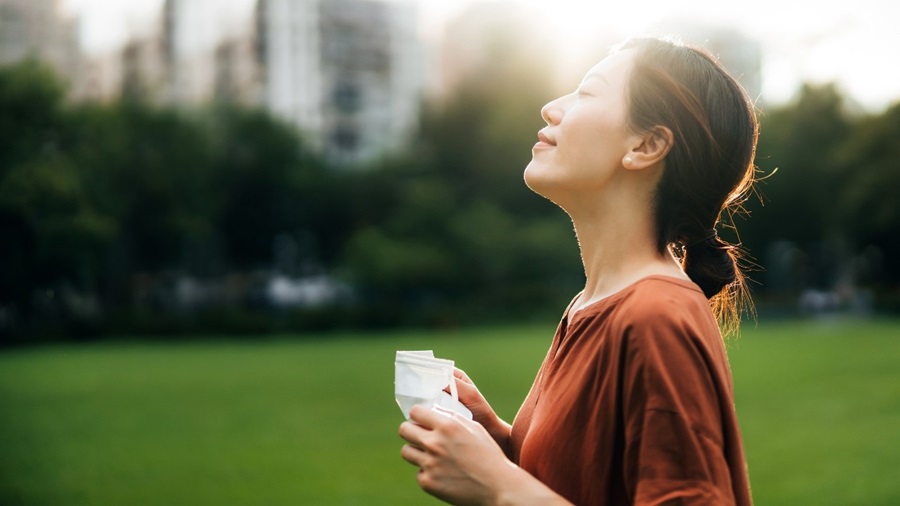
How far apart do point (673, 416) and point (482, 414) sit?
0.82 m

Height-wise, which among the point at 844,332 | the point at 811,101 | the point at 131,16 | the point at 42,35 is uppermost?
the point at 131,16

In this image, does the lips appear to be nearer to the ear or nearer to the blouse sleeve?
the ear

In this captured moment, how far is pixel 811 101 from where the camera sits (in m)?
52.7

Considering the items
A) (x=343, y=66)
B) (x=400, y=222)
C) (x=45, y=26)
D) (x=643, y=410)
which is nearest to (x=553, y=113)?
(x=643, y=410)

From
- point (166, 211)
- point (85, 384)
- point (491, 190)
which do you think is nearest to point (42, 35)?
point (166, 211)

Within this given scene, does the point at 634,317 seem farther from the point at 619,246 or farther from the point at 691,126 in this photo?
the point at 691,126

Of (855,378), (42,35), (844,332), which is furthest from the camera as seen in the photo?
(42,35)

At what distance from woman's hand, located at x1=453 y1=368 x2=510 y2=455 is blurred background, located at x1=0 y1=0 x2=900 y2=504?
7.59m

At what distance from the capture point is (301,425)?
1465 centimetres

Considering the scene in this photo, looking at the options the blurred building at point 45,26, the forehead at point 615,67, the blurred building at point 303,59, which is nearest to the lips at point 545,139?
the forehead at point 615,67

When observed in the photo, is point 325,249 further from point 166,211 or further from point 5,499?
point 5,499

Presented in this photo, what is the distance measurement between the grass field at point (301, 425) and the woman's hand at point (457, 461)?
25.8 feet

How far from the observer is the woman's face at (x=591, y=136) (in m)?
1.98

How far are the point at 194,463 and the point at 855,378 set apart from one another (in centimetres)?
1300
